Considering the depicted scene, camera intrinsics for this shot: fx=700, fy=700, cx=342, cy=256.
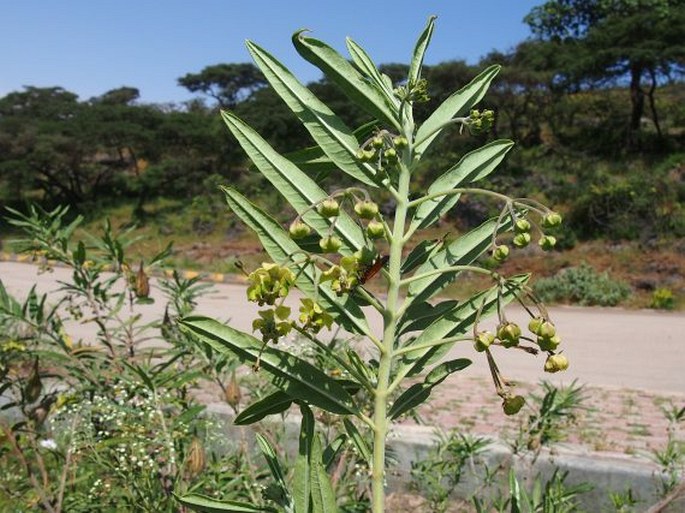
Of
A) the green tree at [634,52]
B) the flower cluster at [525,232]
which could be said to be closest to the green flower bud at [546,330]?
the flower cluster at [525,232]

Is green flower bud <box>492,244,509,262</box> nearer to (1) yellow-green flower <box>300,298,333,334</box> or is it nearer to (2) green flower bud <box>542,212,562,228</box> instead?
(2) green flower bud <box>542,212,562,228</box>

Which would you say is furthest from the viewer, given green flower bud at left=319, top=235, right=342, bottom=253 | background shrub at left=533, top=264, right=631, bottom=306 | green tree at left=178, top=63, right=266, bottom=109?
green tree at left=178, top=63, right=266, bottom=109

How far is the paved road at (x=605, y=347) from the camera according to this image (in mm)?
6738

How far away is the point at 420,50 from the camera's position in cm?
104

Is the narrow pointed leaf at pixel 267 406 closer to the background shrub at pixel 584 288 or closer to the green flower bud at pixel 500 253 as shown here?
the green flower bud at pixel 500 253

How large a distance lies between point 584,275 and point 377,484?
11.6 m

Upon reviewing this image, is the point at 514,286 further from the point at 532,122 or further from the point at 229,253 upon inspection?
the point at 532,122

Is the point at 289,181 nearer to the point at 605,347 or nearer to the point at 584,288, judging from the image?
the point at 605,347

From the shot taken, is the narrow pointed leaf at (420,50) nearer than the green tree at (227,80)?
Yes

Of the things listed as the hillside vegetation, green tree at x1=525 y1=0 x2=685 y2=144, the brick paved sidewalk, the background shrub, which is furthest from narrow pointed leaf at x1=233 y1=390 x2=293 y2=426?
green tree at x1=525 y1=0 x2=685 y2=144

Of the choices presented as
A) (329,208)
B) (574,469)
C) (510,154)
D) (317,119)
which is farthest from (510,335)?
(510,154)

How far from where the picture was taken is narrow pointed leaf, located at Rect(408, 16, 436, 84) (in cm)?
101

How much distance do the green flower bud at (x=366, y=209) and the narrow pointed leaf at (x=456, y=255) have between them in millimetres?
139

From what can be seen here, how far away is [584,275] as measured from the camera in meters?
11.7
